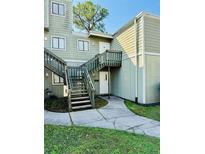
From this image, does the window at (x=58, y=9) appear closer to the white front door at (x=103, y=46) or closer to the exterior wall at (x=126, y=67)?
the white front door at (x=103, y=46)

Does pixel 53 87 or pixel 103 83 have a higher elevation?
pixel 103 83

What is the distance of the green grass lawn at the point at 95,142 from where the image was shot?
2340mm

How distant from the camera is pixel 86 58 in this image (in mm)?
9312

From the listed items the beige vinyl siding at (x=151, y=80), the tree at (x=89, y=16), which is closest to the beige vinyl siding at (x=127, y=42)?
the beige vinyl siding at (x=151, y=80)

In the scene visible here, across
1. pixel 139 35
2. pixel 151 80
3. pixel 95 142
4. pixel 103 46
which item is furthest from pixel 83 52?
pixel 95 142

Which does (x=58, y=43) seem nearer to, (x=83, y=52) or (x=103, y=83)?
(x=83, y=52)

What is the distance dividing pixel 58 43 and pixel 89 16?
6.09 meters

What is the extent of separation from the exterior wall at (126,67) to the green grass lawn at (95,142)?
4281 millimetres

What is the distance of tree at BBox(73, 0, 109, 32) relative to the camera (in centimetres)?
1264

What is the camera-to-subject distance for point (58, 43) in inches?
336

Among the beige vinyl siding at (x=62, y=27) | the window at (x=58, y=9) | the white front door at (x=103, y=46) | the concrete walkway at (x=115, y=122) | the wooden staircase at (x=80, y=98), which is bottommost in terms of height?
the concrete walkway at (x=115, y=122)
